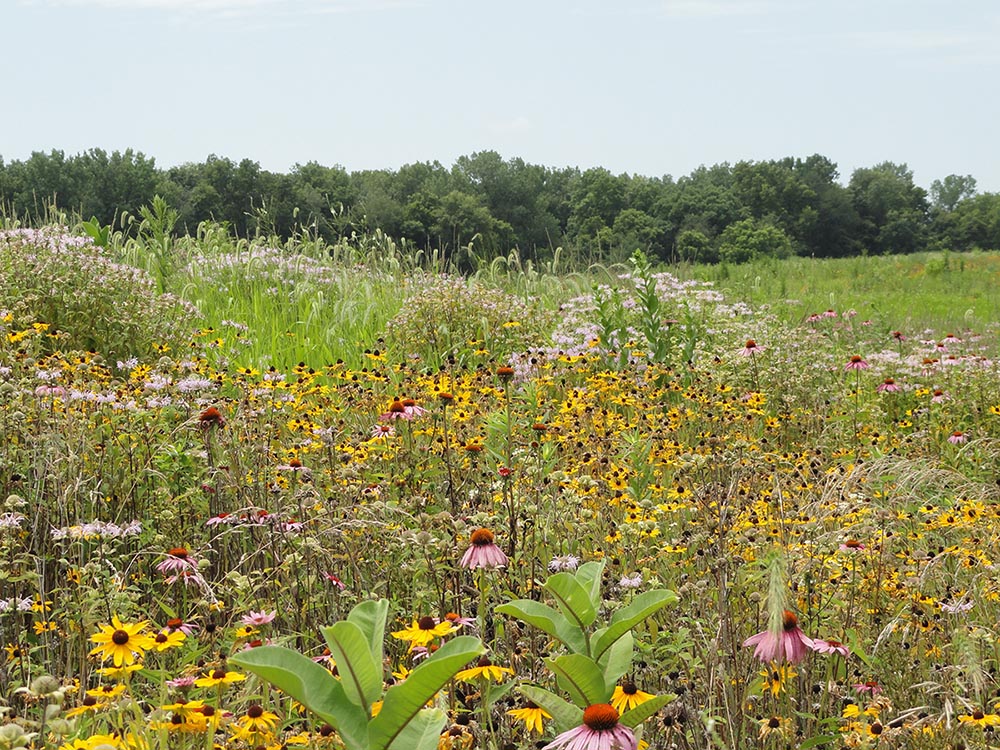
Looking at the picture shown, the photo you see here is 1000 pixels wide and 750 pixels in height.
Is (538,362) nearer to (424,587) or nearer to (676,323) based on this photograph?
(676,323)

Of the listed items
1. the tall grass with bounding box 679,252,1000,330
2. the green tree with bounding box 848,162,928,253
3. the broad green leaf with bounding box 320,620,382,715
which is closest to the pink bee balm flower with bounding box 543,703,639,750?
the broad green leaf with bounding box 320,620,382,715

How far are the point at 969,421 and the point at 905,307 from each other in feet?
29.0

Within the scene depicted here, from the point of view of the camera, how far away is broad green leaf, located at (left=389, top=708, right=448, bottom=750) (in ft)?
4.14

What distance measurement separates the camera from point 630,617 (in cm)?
147

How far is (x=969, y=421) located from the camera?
20.7ft

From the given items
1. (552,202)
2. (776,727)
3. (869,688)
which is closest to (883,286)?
(869,688)

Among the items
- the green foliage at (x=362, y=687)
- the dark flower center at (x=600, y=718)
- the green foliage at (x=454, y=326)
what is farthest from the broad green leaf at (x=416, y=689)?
the green foliage at (x=454, y=326)

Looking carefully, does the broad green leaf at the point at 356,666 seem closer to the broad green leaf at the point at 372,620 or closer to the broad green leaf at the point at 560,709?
the broad green leaf at the point at 372,620

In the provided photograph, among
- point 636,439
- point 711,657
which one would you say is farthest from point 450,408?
point 711,657

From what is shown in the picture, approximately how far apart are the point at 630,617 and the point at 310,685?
0.51m

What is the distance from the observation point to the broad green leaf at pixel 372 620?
4.52 ft

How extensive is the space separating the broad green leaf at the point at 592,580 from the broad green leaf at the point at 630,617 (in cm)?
5

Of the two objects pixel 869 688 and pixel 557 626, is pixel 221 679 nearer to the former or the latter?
pixel 557 626

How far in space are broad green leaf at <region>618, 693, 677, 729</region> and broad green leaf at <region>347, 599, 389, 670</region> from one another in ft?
1.25
